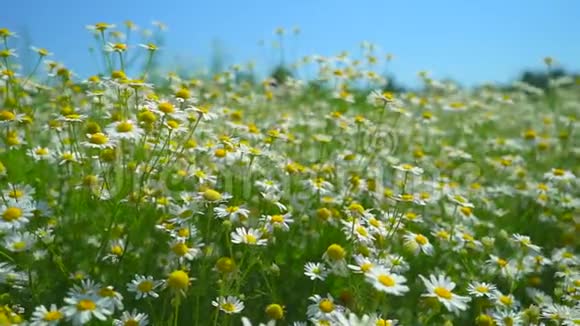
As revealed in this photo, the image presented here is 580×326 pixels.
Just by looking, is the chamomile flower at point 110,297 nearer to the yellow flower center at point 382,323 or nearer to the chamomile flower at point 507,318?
the yellow flower center at point 382,323

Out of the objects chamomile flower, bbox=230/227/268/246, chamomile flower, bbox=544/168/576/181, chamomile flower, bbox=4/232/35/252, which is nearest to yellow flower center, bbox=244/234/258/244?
chamomile flower, bbox=230/227/268/246

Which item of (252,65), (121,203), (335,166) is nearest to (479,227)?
(335,166)

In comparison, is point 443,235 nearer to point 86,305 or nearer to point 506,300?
Result: point 506,300

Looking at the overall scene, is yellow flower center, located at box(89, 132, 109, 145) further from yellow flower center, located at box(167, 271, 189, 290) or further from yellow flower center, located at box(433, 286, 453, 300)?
yellow flower center, located at box(433, 286, 453, 300)

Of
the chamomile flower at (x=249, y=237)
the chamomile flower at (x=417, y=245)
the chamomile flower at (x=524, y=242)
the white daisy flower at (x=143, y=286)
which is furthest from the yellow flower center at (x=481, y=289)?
the white daisy flower at (x=143, y=286)

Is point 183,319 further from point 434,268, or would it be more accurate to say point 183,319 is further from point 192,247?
point 434,268

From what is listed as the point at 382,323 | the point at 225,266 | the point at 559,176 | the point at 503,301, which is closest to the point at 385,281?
the point at 382,323

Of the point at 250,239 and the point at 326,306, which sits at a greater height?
the point at 250,239

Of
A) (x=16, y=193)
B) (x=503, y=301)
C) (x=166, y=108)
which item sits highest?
(x=166, y=108)
